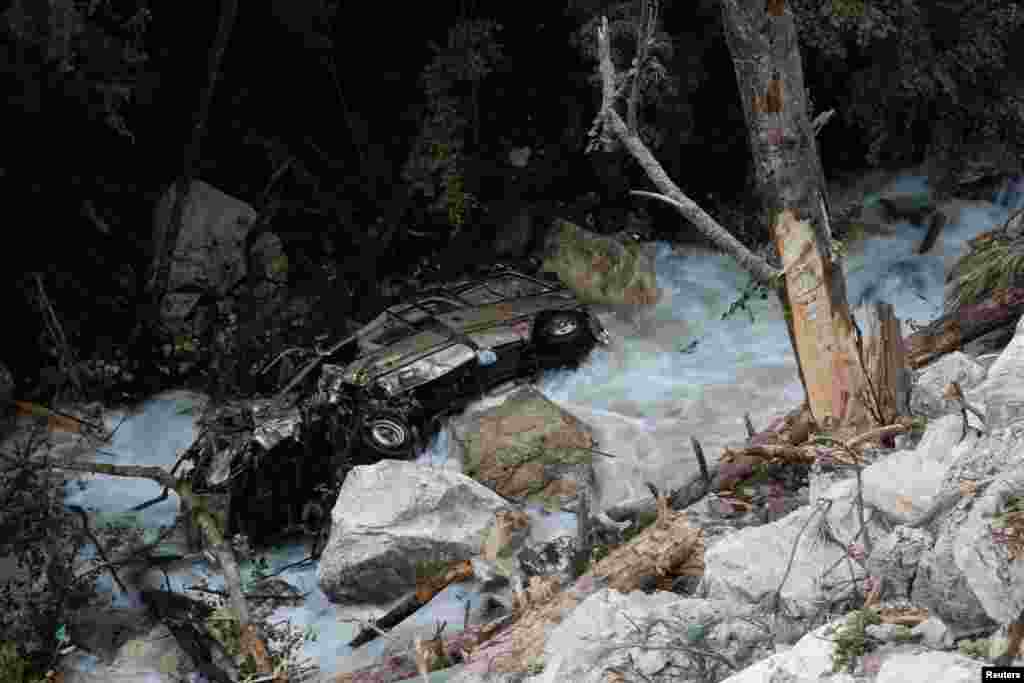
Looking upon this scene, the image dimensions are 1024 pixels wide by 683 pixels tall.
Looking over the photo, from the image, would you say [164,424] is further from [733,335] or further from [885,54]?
[885,54]

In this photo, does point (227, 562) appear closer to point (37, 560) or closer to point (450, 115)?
point (37, 560)

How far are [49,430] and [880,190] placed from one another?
8.56 meters

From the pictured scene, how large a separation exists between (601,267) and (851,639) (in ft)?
26.5

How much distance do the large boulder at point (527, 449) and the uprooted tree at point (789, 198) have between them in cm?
217

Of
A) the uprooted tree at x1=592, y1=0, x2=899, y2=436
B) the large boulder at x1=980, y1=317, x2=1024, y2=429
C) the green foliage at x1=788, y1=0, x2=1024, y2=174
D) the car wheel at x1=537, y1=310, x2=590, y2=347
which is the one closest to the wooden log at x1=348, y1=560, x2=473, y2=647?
the uprooted tree at x1=592, y1=0, x2=899, y2=436

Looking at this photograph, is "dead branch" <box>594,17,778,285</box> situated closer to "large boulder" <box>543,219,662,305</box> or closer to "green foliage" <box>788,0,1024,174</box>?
"green foliage" <box>788,0,1024,174</box>

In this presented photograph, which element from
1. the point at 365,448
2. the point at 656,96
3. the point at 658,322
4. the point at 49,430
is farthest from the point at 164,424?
the point at 656,96

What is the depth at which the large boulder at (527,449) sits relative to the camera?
27.3 feet

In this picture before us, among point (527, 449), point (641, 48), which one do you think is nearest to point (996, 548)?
point (641, 48)

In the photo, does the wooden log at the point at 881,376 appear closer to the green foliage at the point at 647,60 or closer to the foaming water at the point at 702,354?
the foaming water at the point at 702,354

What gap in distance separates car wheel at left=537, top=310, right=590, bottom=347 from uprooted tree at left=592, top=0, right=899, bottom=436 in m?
3.34

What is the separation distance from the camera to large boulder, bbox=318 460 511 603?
7379 mm

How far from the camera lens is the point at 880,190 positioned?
12258 millimetres

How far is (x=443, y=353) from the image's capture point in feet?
30.6
